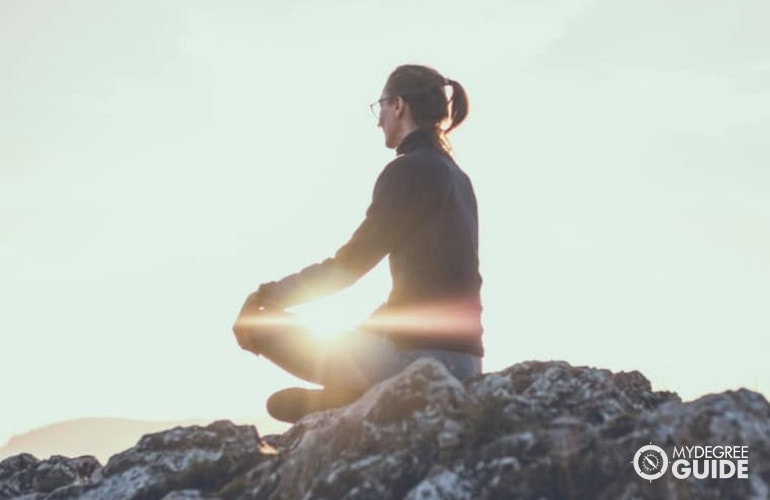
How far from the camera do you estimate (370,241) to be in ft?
31.7

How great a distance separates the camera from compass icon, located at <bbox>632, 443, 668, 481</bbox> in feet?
22.5

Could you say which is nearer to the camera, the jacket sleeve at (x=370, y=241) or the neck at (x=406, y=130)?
the jacket sleeve at (x=370, y=241)

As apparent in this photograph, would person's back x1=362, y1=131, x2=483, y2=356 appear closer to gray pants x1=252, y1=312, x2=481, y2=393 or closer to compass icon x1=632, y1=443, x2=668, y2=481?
gray pants x1=252, y1=312, x2=481, y2=393

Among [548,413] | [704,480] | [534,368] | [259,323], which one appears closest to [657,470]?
[704,480]

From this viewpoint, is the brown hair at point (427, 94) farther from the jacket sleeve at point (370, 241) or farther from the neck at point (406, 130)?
the jacket sleeve at point (370, 241)

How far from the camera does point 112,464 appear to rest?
9375 mm

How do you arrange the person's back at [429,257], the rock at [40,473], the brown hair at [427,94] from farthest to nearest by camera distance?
the rock at [40,473]
the brown hair at [427,94]
the person's back at [429,257]

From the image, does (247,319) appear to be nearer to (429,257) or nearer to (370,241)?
(370,241)

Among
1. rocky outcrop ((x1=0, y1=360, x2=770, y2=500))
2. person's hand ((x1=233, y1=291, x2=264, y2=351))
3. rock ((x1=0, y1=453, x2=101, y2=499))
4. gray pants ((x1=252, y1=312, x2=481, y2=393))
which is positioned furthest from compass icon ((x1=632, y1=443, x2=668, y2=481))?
rock ((x1=0, y1=453, x2=101, y2=499))

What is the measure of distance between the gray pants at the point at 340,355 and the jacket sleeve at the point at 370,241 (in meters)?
→ 0.30

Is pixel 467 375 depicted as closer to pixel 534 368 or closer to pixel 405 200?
pixel 534 368

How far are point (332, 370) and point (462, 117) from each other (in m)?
2.72

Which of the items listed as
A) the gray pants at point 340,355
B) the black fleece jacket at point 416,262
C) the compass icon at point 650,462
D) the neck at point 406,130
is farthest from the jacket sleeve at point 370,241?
the compass icon at point 650,462

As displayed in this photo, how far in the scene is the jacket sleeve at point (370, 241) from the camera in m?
9.49
